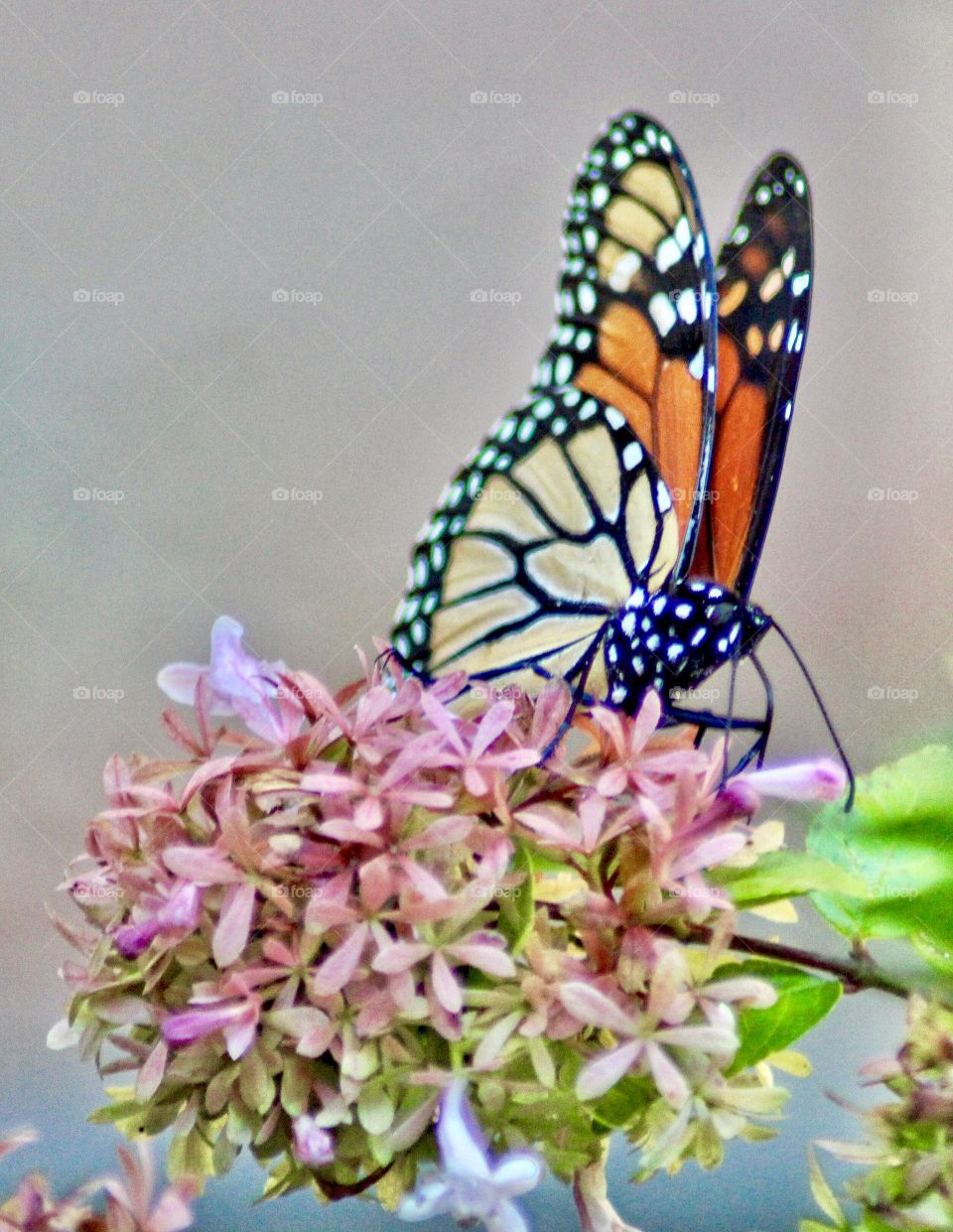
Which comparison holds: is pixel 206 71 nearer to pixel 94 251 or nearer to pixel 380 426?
pixel 94 251

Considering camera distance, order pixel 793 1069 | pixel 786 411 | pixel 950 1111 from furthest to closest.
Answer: pixel 786 411
pixel 793 1069
pixel 950 1111

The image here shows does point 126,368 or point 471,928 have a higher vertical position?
point 126,368

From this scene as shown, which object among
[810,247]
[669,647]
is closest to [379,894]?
[669,647]

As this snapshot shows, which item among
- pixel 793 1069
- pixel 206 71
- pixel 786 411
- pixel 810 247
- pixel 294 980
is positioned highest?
pixel 206 71
